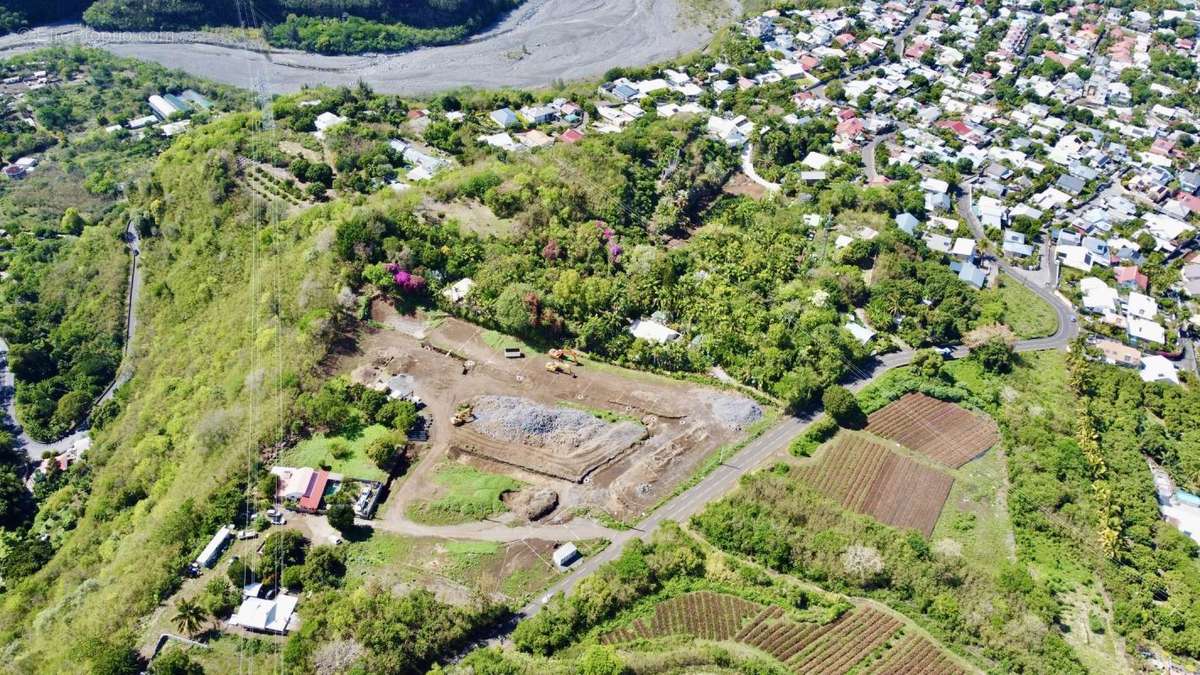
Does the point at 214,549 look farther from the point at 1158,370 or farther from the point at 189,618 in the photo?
the point at 1158,370

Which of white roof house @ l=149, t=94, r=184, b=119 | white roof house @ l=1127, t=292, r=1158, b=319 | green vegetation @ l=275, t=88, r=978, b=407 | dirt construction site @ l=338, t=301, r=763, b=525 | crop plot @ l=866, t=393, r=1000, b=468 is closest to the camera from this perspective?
dirt construction site @ l=338, t=301, r=763, b=525

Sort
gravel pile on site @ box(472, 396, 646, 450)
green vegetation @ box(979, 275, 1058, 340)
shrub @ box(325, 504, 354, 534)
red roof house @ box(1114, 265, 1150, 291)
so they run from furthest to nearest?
red roof house @ box(1114, 265, 1150, 291), green vegetation @ box(979, 275, 1058, 340), gravel pile on site @ box(472, 396, 646, 450), shrub @ box(325, 504, 354, 534)

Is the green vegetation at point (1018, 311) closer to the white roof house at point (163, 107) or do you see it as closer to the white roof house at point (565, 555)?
the white roof house at point (565, 555)

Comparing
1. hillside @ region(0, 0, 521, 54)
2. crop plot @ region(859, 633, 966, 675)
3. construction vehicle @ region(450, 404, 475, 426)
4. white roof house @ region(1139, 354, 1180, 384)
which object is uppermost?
hillside @ region(0, 0, 521, 54)

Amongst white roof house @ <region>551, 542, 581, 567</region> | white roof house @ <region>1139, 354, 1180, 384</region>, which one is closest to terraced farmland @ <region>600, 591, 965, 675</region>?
white roof house @ <region>551, 542, 581, 567</region>

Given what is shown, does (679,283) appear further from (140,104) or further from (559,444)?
(140,104)

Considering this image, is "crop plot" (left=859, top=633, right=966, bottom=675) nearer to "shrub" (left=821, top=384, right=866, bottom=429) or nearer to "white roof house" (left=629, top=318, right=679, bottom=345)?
"shrub" (left=821, top=384, right=866, bottom=429)

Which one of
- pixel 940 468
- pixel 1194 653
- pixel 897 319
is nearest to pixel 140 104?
pixel 897 319

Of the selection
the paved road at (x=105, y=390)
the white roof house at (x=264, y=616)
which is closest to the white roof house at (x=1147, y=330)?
the white roof house at (x=264, y=616)
